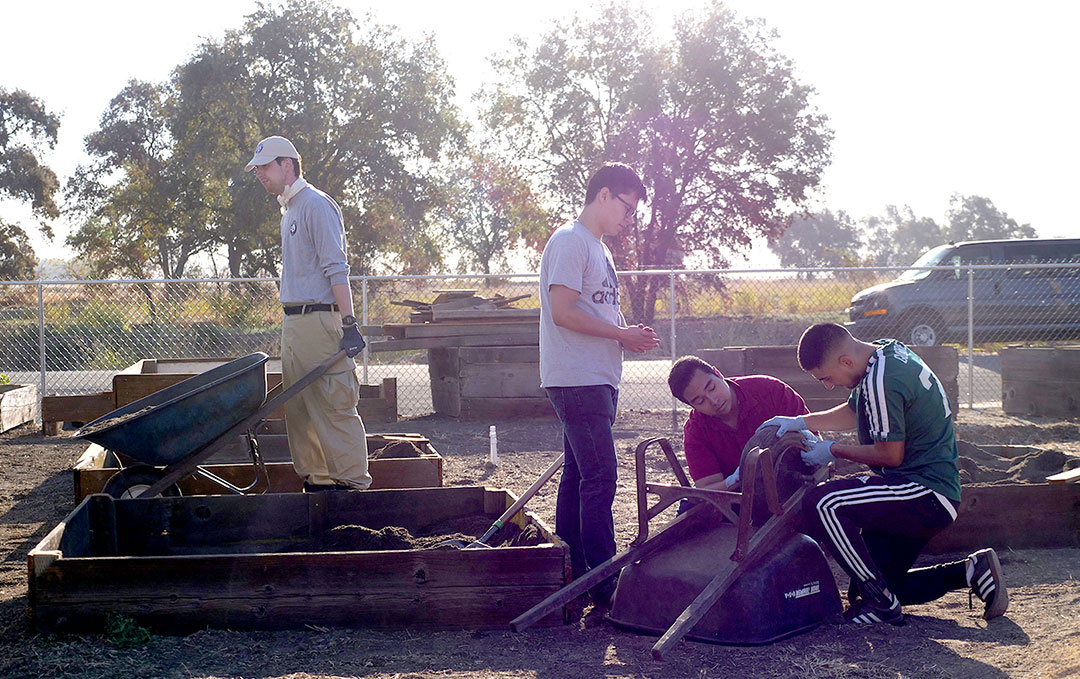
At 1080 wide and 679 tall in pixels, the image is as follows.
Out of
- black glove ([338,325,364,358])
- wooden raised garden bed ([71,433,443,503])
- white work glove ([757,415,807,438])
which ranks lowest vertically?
wooden raised garden bed ([71,433,443,503])

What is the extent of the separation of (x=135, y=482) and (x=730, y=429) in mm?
2911

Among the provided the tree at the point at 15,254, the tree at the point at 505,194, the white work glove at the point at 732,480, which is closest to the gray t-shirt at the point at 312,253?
the white work glove at the point at 732,480

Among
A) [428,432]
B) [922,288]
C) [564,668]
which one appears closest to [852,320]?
[922,288]

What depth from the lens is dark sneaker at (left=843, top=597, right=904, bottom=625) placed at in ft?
12.6

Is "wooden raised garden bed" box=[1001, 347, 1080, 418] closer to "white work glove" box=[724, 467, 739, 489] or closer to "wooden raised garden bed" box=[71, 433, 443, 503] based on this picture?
"wooden raised garden bed" box=[71, 433, 443, 503]

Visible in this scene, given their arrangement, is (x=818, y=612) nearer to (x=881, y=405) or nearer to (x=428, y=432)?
(x=881, y=405)

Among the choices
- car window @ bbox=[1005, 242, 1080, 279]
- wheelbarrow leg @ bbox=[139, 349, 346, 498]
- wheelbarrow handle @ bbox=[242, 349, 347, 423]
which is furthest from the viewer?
car window @ bbox=[1005, 242, 1080, 279]

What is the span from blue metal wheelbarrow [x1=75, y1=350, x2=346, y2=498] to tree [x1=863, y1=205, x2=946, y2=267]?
7247cm

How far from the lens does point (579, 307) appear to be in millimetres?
4094

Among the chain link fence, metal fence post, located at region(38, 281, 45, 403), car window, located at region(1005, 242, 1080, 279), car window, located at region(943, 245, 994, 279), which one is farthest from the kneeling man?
car window, located at region(1005, 242, 1080, 279)

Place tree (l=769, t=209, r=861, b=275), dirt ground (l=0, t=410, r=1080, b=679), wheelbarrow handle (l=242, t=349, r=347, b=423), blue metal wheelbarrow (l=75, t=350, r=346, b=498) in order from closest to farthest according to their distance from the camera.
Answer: dirt ground (l=0, t=410, r=1080, b=679) < blue metal wheelbarrow (l=75, t=350, r=346, b=498) < wheelbarrow handle (l=242, t=349, r=347, b=423) < tree (l=769, t=209, r=861, b=275)

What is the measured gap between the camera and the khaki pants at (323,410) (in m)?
5.12

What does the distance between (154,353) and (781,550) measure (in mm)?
9480

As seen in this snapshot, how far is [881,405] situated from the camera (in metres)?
3.80
